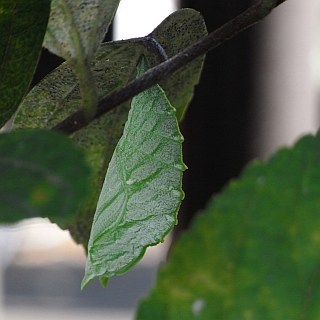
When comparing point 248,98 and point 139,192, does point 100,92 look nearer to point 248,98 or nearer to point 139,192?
point 139,192

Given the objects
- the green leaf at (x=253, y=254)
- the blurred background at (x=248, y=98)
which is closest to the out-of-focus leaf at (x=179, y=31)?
the green leaf at (x=253, y=254)

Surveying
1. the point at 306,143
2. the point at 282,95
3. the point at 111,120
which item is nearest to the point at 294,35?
the point at 282,95

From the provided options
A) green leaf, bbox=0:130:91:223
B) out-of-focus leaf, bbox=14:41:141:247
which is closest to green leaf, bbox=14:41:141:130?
out-of-focus leaf, bbox=14:41:141:247

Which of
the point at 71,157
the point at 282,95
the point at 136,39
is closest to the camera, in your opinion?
the point at 71,157

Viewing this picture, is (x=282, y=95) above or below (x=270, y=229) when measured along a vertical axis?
below

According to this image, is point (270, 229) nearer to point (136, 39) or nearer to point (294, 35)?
point (136, 39)

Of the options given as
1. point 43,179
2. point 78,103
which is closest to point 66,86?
point 78,103
